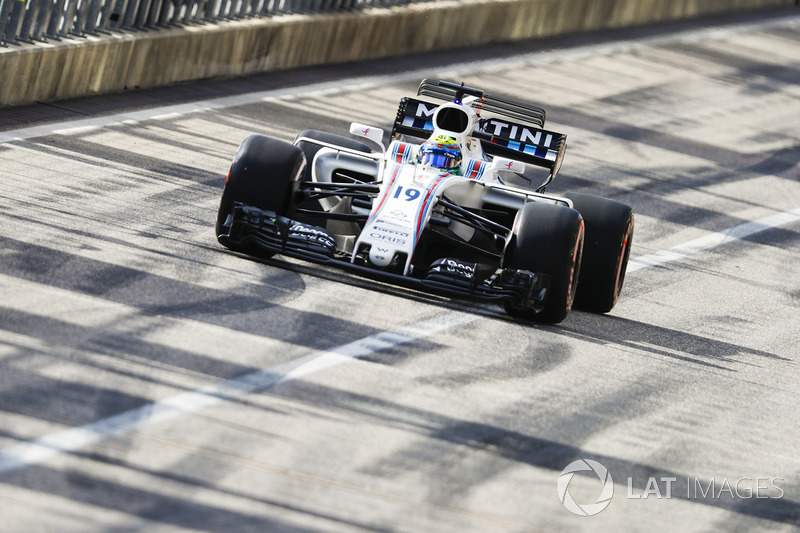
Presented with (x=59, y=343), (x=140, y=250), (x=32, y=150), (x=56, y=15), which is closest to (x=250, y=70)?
(x=56, y=15)

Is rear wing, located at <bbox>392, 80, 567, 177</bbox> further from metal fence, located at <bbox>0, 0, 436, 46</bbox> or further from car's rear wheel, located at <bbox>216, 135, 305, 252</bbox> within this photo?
metal fence, located at <bbox>0, 0, 436, 46</bbox>

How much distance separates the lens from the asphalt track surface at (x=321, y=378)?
672 centimetres

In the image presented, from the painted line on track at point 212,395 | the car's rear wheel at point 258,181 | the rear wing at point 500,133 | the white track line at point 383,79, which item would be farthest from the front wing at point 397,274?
the white track line at point 383,79

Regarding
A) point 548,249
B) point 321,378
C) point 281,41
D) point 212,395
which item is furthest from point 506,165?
point 281,41

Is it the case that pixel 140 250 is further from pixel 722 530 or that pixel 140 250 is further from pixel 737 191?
pixel 737 191

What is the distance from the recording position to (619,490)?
7613mm

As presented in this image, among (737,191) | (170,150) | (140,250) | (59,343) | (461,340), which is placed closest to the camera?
(59,343)

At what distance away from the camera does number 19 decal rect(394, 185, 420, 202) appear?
10.8m

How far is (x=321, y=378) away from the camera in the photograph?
835cm

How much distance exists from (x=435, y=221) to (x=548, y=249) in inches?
38.1

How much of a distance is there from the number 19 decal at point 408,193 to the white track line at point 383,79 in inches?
181

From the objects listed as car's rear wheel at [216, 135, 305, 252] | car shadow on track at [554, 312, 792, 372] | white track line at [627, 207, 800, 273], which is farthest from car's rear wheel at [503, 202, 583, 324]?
white track line at [627, 207, 800, 273]

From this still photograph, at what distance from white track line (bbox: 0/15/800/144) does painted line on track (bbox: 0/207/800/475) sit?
563cm

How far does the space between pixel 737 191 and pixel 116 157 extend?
8.77 meters
